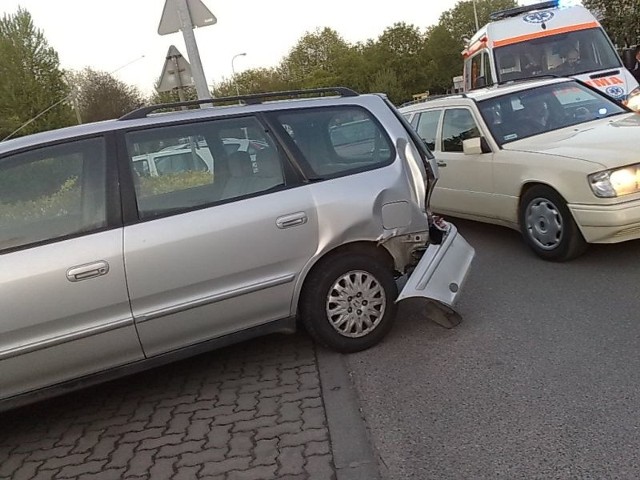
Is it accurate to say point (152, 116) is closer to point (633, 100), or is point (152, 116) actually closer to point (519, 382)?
point (519, 382)

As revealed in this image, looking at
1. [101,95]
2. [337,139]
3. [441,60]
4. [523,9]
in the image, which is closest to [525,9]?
[523,9]

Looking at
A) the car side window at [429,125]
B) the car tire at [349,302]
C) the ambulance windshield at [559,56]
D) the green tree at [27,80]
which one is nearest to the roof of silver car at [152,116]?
the car tire at [349,302]

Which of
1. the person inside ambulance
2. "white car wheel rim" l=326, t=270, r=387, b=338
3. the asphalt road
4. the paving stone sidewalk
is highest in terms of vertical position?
the person inside ambulance

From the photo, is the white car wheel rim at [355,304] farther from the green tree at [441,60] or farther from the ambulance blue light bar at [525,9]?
the green tree at [441,60]

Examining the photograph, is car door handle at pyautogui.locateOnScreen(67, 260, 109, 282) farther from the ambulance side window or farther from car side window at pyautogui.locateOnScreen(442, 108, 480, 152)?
the ambulance side window

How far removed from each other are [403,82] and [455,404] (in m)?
57.9

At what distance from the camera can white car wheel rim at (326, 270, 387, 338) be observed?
14.2 feet

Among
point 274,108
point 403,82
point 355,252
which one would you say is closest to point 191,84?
point 274,108

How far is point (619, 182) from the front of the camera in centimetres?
520

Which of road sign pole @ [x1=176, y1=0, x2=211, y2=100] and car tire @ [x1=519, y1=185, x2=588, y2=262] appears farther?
road sign pole @ [x1=176, y1=0, x2=211, y2=100]

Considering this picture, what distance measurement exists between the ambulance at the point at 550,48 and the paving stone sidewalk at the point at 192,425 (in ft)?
27.3

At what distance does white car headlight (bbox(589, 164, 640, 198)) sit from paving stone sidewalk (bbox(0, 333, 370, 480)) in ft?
8.68

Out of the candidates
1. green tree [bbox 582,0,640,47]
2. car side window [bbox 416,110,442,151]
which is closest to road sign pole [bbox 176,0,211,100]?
car side window [bbox 416,110,442,151]

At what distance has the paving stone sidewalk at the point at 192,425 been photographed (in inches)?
131
